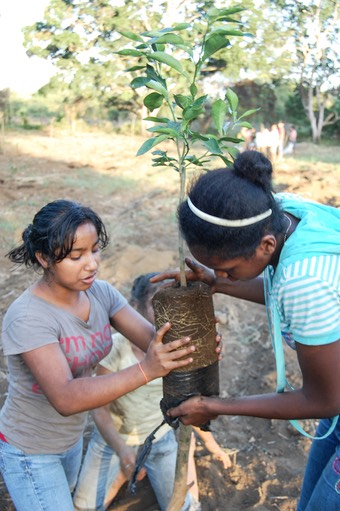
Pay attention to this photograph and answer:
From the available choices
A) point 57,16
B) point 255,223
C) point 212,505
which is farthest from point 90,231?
point 57,16

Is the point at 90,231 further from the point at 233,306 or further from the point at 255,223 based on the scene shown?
the point at 233,306

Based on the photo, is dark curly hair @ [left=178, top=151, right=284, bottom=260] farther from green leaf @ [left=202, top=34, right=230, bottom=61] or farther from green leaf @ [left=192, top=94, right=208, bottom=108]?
green leaf @ [left=202, top=34, right=230, bottom=61]

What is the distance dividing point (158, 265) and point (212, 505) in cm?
338

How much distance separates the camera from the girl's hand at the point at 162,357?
1.63 m

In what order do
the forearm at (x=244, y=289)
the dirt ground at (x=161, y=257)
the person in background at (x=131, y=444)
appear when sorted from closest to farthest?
the forearm at (x=244, y=289)
the person in background at (x=131, y=444)
the dirt ground at (x=161, y=257)

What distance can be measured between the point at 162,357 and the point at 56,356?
1.22 ft

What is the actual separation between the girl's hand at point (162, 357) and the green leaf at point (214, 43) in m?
0.91

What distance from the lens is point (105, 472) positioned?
2.68m

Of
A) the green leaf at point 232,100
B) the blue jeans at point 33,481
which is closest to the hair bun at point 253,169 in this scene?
the green leaf at point 232,100

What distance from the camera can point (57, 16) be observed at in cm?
1866

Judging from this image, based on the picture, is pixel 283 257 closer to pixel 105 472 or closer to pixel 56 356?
pixel 56 356

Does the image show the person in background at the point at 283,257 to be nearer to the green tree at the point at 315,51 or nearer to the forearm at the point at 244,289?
the forearm at the point at 244,289

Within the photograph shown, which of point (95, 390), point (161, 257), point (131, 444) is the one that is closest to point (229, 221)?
point (95, 390)

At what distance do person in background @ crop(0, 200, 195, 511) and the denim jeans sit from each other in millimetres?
659
